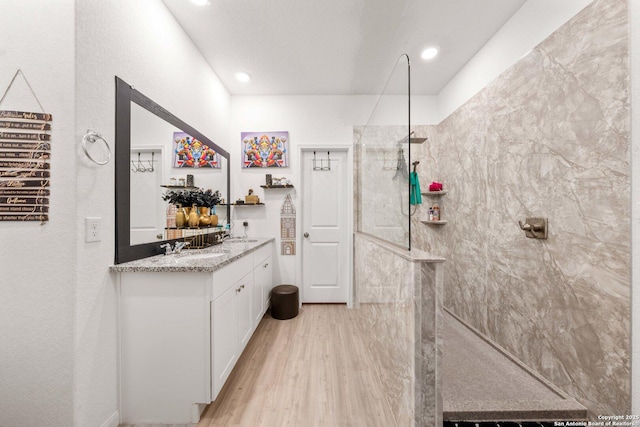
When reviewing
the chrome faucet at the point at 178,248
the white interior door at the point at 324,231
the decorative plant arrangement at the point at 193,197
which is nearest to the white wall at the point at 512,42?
the white interior door at the point at 324,231

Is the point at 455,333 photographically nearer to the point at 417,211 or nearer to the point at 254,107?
the point at 417,211

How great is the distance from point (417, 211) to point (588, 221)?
5.98 ft

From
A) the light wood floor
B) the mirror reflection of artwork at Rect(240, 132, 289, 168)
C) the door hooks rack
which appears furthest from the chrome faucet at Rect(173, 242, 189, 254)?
the door hooks rack

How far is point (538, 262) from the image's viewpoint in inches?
60.9

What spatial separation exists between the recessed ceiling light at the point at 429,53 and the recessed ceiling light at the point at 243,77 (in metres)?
1.84

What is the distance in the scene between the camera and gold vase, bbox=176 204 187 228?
1920mm

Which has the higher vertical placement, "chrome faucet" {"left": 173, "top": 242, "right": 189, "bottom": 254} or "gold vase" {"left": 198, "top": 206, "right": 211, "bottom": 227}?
"gold vase" {"left": 198, "top": 206, "right": 211, "bottom": 227}

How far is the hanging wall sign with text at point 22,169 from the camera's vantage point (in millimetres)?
1101

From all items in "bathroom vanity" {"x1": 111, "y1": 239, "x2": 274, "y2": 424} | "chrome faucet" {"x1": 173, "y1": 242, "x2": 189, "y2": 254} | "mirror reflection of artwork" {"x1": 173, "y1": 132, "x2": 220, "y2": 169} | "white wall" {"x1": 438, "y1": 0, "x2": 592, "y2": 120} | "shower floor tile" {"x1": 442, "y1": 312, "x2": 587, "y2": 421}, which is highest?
"white wall" {"x1": 438, "y1": 0, "x2": 592, "y2": 120}

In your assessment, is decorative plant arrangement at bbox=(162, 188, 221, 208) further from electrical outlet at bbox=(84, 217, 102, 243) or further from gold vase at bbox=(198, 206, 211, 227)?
electrical outlet at bbox=(84, 217, 102, 243)

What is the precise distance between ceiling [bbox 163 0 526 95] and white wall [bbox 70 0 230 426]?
0.52m

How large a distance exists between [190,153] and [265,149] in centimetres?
109

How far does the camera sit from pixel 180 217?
6.38 ft

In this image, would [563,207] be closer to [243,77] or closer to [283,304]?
[283,304]
